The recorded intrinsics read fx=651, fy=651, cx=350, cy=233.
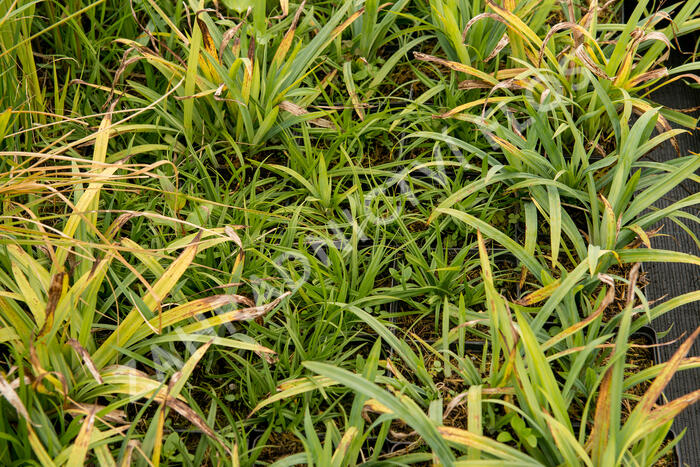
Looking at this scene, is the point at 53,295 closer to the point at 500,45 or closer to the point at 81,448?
the point at 81,448

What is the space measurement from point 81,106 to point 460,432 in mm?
1333

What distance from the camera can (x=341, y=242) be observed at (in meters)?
1.53

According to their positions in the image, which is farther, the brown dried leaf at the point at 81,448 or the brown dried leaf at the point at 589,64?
the brown dried leaf at the point at 589,64

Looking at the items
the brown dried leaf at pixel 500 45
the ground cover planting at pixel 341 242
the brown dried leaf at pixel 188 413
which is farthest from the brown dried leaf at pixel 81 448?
the brown dried leaf at pixel 500 45

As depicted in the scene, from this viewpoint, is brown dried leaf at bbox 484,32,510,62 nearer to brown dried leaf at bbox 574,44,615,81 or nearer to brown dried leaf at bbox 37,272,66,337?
brown dried leaf at bbox 574,44,615,81

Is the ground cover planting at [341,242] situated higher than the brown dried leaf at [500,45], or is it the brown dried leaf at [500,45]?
the brown dried leaf at [500,45]

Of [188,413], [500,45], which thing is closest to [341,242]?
[188,413]

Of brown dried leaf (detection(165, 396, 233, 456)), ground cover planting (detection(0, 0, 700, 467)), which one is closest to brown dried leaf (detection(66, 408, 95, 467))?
ground cover planting (detection(0, 0, 700, 467))

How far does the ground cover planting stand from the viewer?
3.84 ft

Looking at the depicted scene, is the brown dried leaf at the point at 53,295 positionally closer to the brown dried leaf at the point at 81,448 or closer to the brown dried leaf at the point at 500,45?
the brown dried leaf at the point at 81,448

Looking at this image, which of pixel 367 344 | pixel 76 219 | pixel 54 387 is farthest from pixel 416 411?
pixel 76 219

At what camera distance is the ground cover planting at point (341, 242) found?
117 cm

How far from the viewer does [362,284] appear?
4.72 feet

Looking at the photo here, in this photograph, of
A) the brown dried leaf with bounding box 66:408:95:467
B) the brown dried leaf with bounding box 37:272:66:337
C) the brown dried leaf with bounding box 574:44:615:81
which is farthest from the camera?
the brown dried leaf with bounding box 574:44:615:81
